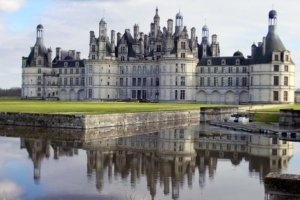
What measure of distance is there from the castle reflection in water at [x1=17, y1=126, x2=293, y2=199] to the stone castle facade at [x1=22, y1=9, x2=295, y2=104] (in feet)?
128

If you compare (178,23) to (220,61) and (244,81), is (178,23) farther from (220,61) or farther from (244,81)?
(244,81)

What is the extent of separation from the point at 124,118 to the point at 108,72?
43468 mm

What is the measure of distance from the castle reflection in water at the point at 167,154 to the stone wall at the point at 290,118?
673 centimetres

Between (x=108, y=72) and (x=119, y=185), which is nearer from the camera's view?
(x=119, y=185)

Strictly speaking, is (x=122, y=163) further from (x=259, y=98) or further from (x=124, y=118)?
(x=259, y=98)

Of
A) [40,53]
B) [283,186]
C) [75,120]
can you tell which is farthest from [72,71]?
[283,186]

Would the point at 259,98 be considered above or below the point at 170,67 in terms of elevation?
below

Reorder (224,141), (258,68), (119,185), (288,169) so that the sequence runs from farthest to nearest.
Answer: (258,68), (224,141), (288,169), (119,185)

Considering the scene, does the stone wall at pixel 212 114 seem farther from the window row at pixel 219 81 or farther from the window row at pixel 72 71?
the window row at pixel 72 71

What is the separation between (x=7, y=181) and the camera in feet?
43.0

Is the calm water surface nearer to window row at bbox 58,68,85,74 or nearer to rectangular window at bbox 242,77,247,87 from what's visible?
rectangular window at bbox 242,77,247,87

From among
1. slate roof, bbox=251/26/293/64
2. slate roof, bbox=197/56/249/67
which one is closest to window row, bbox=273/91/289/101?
slate roof, bbox=251/26/293/64

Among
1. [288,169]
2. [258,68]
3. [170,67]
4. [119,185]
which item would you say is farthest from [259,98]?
[119,185]

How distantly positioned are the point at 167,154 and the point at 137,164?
10.1ft
